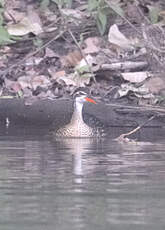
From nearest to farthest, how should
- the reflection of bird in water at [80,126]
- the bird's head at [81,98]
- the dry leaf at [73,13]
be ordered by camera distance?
1. the reflection of bird in water at [80,126]
2. the bird's head at [81,98]
3. the dry leaf at [73,13]

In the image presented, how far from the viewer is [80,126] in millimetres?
14219

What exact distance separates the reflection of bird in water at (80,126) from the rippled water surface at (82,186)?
1.92 metres

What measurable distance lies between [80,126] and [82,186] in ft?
21.8

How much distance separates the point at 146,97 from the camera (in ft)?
46.1

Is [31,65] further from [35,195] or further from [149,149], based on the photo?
[35,195]

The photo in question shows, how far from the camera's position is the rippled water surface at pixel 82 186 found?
6.10 m

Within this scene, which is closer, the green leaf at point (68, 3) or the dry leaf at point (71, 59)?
the green leaf at point (68, 3)

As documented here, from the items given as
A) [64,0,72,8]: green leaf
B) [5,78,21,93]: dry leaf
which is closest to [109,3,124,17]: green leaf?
[64,0,72,8]: green leaf

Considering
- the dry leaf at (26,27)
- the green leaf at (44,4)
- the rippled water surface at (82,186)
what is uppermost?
the green leaf at (44,4)

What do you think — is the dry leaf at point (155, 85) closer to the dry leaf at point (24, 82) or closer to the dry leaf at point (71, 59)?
the dry leaf at point (71, 59)

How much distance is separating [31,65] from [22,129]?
2.17m

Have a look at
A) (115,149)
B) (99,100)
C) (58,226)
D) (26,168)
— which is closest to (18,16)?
(99,100)

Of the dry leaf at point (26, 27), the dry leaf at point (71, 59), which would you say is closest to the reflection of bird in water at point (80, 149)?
the dry leaf at point (71, 59)

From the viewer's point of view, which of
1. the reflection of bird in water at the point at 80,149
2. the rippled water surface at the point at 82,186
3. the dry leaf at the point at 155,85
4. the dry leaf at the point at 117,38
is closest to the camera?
the rippled water surface at the point at 82,186
